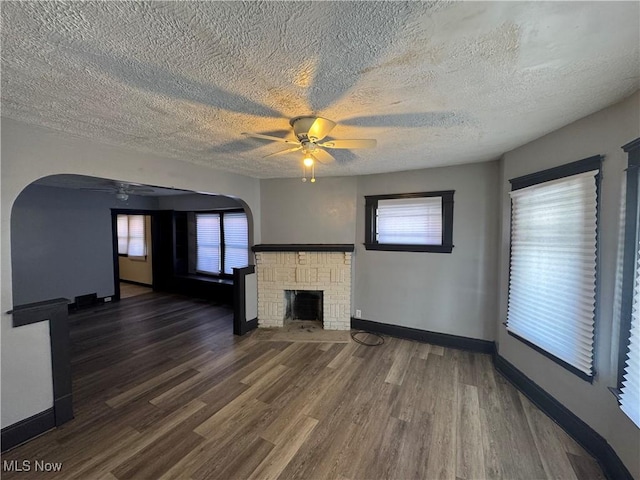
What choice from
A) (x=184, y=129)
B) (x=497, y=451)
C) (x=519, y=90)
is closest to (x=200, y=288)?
(x=184, y=129)

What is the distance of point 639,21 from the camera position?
999mm

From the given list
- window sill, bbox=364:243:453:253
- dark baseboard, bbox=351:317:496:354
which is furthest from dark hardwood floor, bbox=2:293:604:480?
window sill, bbox=364:243:453:253

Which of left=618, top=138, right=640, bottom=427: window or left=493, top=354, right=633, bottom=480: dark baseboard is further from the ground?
left=618, top=138, right=640, bottom=427: window

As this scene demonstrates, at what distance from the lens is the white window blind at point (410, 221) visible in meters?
3.56

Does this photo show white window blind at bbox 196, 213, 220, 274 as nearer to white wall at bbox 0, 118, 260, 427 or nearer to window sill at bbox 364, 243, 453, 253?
white wall at bbox 0, 118, 260, 427

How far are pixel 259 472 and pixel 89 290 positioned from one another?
5626mm

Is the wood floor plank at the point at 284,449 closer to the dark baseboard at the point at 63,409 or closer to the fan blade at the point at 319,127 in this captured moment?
the dark baseboard at the point at 63,409

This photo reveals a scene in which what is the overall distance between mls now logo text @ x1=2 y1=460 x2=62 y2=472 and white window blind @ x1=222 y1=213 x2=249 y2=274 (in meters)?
3.88

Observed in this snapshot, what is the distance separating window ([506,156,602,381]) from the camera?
189cm

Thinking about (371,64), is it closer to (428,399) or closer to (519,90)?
(519,90)

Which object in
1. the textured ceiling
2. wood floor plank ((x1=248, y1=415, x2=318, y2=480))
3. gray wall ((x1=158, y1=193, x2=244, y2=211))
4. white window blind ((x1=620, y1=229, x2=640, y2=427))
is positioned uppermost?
the textured ceiling

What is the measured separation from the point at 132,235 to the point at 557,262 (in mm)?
8854

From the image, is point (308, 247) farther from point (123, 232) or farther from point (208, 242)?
point (123, 232)

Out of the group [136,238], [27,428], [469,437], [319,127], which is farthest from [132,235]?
[469,437]
